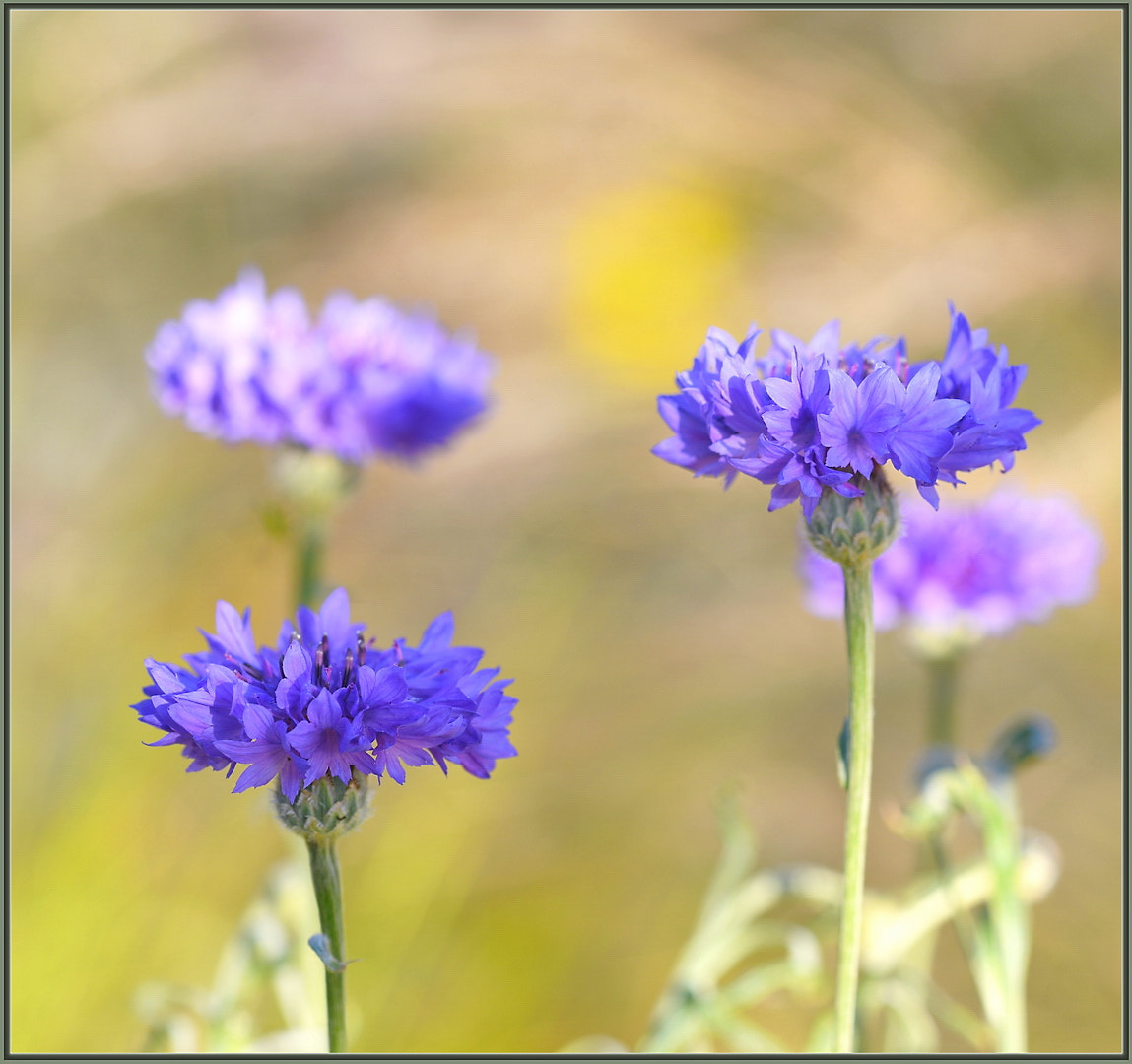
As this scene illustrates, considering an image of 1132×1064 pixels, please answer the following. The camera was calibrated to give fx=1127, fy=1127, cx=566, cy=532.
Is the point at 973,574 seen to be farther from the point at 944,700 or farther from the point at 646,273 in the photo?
the point at 646,273

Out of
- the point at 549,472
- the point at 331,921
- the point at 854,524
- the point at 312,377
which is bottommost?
the point at 331,921

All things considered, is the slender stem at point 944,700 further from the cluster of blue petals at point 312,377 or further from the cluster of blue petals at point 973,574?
the cluster of blue petals at point 312,377

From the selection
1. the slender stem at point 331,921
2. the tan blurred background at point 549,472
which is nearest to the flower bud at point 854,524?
the slender stem at point 331,921

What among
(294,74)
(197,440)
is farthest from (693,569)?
(294,74)

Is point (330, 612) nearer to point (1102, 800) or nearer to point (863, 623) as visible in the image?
point (863, 623)

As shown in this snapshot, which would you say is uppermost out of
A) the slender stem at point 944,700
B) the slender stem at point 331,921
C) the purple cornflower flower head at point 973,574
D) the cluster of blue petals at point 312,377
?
the cluster of blue petals at point 312,377

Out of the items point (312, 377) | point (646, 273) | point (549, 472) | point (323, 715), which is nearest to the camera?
point (323, 715)

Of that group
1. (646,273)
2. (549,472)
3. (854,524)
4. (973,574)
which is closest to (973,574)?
(973,574)

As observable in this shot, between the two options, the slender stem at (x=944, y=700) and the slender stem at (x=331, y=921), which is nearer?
the slender stem at (x=331, y=921)
